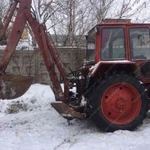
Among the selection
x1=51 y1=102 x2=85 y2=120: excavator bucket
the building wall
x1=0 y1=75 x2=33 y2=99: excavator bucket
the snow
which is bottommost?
the snow

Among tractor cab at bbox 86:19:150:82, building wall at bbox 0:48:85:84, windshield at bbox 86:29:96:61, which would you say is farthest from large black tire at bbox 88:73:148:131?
building wall at bbox 0:48:85:84

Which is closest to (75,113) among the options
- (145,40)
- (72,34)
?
(145,40)

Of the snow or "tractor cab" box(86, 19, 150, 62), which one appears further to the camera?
"tractor cab" box(86, 19, 150, 62)

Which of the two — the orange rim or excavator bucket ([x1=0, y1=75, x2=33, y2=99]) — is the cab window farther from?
excavator bucket ([x1=0, y1=75, x2=33, y2=99])

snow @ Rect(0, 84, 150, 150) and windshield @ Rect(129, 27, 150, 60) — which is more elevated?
windshield @ Rect(129, 27, 150, 60)

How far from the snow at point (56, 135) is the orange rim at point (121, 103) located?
1.08 ft

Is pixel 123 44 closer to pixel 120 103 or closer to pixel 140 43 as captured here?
pixel 140 43

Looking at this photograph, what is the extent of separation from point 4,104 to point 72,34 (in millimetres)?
6490

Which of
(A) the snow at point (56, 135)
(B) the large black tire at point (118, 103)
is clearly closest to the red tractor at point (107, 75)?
(B) the large black tire at point (118, 103)

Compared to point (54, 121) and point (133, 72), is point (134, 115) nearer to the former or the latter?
point (133, 72)

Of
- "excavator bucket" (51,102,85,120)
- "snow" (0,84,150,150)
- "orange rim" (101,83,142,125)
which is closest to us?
"snow" (0,84,150,150)

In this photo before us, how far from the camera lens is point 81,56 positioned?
11023 mm

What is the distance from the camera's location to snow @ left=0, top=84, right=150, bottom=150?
458 cm

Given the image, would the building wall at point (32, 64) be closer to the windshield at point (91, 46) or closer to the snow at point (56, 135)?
the snow at point (56, 135)
